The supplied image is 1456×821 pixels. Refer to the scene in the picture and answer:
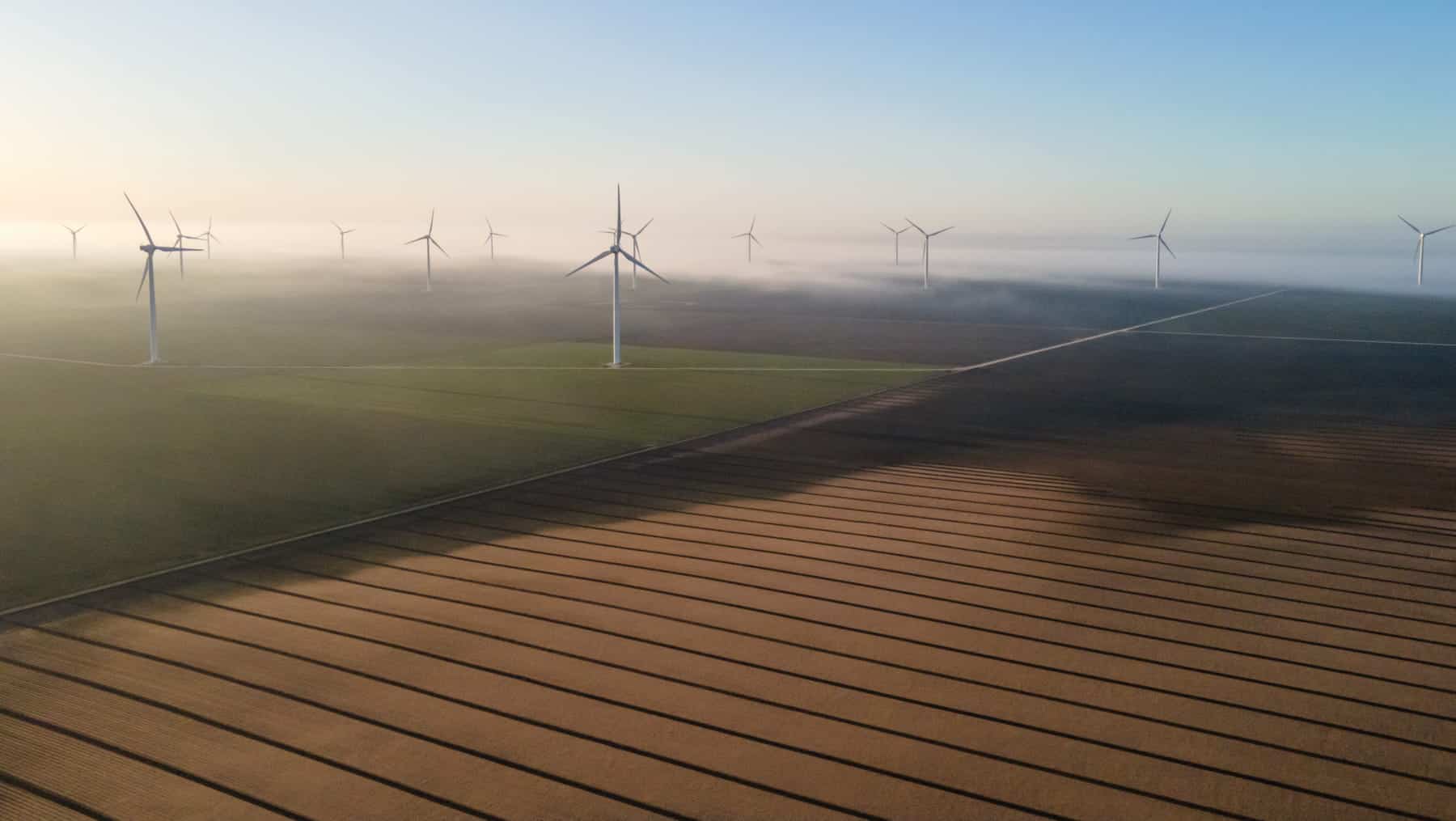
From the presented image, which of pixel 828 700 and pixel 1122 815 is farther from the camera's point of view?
pixel 828 700

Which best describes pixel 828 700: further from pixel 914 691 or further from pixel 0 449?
pixel 0 449

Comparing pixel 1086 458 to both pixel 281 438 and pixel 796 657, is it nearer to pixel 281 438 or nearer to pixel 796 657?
pixel 796 657

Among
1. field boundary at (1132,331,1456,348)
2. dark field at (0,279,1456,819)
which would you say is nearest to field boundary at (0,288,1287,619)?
dark field at (0,279,1456,819)

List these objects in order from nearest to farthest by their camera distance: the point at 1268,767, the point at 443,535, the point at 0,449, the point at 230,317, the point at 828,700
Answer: the point at 1268,767 < the point at 828,700 < the point at 443,535 < the point at 0,449 < the point at 230,317

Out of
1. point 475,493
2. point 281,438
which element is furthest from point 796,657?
point 281,438

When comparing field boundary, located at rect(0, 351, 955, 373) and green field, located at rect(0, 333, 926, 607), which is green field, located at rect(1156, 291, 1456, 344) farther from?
green field, located at rect(0, 333, 926, 607)

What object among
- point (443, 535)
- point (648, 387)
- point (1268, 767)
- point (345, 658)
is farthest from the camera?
point (648, 387)

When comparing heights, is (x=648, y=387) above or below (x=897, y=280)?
below

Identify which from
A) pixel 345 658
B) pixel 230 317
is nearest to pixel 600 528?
pixel 345 658

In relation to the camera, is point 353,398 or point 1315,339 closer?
point 353,398
